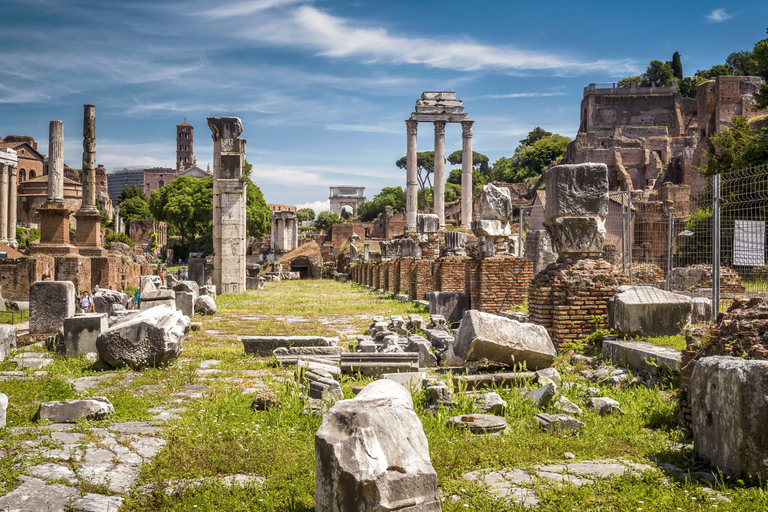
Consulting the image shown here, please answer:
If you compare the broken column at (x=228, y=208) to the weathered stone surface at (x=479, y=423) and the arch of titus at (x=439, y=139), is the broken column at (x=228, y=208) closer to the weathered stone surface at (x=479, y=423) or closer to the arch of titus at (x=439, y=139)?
the weathered stone surface at (x=479, y=423)

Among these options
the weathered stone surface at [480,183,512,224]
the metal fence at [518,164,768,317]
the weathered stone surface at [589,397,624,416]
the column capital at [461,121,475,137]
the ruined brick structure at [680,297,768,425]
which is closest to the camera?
the ruined brick structure at [680,297,768,425]

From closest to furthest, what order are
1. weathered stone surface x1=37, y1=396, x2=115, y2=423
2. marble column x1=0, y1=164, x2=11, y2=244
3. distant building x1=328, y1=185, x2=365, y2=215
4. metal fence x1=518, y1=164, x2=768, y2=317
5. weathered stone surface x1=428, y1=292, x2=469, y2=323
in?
1. weathered stone surface x1=37, y1=396, x2=115, y2=423
2. metal fence x1=518, y1=164, x2=768, y2=317
3. weathered stone surface x1=428, y1=292, x2=469, y2=323
4. marble column x1=0, y1=164, x2=11, y2=244
5. distant building x1=328, y1=185, x2=365, y2=215

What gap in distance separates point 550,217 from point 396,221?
72008 millimetres

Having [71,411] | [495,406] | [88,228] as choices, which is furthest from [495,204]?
[88,228]

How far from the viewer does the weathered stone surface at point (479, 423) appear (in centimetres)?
525

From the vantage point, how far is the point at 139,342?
8148mm

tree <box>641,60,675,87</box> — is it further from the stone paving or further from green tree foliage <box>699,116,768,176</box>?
the stone paving

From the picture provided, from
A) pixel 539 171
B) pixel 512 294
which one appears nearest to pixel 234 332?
pixel 512 294

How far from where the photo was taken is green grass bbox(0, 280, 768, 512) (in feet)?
12.6

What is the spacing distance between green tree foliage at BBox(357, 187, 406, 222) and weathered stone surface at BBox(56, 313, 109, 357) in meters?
96.5

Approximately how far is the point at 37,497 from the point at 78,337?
18.6ft

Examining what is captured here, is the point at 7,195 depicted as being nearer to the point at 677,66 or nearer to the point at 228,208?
the point at 228,208

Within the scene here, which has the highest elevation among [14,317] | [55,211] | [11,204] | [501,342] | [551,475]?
[11,204]

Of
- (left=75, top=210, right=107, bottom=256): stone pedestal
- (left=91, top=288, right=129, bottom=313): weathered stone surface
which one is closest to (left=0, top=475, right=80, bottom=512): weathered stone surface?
(left=91, top=288, right=129, bottom=313): weathered stone surface
